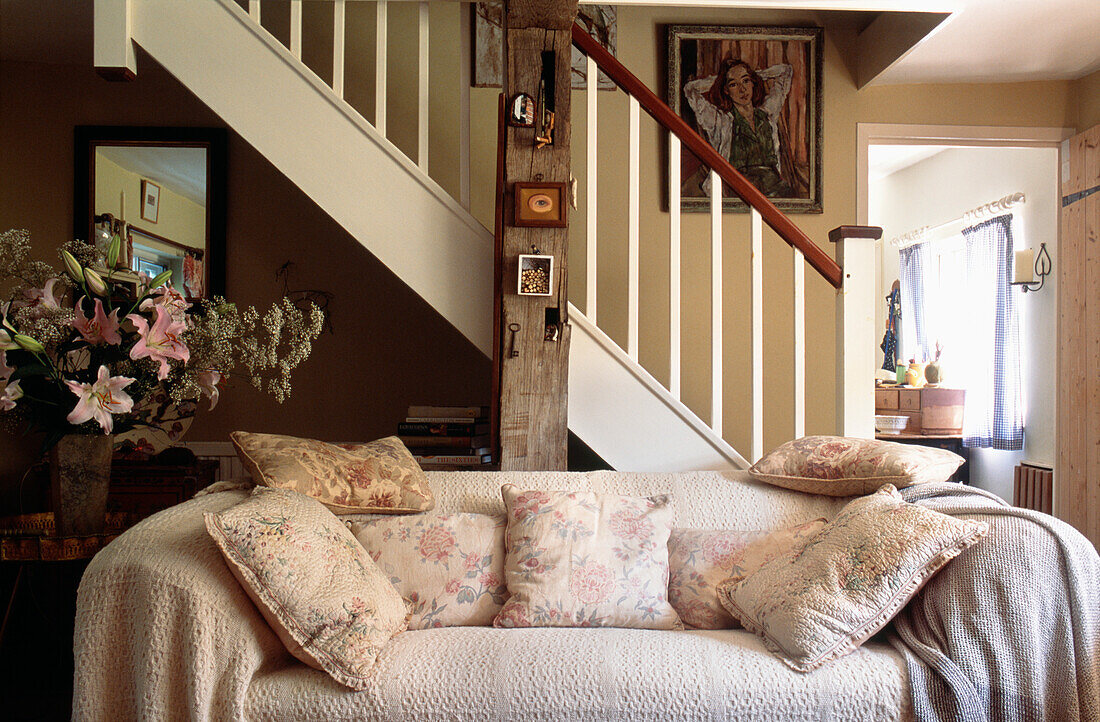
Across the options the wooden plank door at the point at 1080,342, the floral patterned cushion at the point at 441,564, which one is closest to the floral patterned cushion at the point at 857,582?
the floral patterned cushion at the point at 441,564

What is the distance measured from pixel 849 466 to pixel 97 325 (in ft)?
6.45

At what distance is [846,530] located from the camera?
168 centimetres

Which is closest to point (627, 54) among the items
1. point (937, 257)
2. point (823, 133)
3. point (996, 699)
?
point (823, 133)

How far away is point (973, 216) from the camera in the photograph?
17.0 ft

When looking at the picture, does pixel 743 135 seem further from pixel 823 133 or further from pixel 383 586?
pixel 383 586

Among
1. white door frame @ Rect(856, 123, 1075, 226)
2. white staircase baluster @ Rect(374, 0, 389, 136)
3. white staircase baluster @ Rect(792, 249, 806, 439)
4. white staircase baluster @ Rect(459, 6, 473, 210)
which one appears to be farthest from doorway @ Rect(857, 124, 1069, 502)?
white staircase baluster @ Rect(374, 0, 389, 136)

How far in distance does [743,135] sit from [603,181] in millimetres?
721

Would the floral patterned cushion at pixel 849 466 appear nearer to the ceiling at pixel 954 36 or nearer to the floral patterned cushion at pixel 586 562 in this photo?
the floral patterned cushion at pixel 586 562

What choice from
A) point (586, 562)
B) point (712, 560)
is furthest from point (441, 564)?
point (712, 560)

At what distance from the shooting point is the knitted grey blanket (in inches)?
57.3

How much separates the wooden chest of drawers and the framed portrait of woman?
2.22 metres

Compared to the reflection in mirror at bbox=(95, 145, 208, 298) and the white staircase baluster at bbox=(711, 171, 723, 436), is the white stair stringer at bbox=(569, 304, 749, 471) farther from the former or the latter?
the reflection in mirror at bbox=(95, 145, 208, 298)

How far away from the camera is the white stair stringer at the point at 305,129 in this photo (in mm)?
2402

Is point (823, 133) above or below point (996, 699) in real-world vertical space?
above
